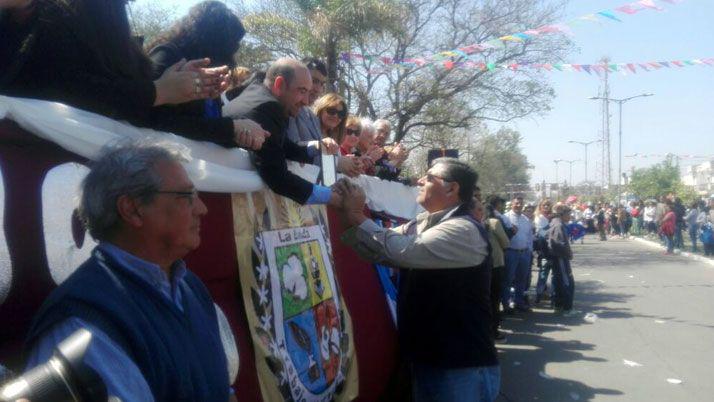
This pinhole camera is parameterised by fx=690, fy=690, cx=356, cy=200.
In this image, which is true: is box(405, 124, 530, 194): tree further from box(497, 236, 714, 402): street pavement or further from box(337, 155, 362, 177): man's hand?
box(337, 155, 362, 177): man's hand

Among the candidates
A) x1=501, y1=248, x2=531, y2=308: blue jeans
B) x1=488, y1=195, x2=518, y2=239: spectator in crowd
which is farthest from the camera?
x1=501, y1=248, x2=531, y2=308: blue jeans

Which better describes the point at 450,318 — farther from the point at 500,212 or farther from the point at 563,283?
the point at 563,283

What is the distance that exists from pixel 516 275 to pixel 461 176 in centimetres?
913

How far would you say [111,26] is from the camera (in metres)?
2.36

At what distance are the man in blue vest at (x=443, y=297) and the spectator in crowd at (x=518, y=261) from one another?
28.5 feet

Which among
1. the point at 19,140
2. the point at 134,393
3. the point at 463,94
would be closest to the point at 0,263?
the point at 19,140

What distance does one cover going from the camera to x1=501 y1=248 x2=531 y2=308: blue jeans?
11.9 metres

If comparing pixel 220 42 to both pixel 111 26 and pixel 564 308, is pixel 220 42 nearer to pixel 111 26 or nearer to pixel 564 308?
pixel 111 26

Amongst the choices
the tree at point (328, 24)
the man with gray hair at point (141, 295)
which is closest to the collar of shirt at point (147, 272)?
the man with gray hair at point (141, 295)

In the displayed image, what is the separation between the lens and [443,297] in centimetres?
340

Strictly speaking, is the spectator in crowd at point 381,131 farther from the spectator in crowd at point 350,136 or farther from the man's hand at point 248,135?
the man's hand at point 248,135

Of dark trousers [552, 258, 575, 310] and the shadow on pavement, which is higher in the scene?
dark trousers [552, 258, 575, 310]

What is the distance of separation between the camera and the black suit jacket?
179cm

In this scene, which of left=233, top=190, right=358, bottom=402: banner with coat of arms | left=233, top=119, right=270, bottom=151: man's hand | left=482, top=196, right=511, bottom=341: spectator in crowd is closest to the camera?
left=233, top=119, right=270, bottom=151: man's hand
